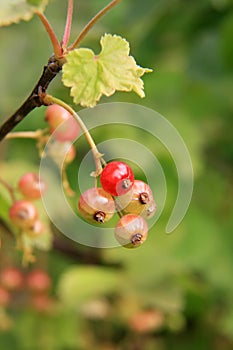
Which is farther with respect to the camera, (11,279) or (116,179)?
(11,279)

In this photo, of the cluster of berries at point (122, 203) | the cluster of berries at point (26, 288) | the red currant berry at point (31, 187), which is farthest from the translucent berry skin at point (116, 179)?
the cluster of berries at point (26, 288)

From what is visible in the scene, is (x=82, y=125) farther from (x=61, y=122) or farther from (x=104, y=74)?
(x=61, y=122)

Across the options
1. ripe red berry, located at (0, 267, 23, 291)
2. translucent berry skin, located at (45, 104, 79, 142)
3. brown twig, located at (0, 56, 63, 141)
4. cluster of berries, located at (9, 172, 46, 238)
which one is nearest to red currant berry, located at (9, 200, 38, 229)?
cluster of berries, located at (9, 172, 46, 238)

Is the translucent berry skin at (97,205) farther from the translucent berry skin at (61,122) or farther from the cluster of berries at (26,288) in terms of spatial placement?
the cluster of berries at (26,288)

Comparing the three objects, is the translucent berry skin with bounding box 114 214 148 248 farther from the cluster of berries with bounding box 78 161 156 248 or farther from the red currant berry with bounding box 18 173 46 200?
the red currant berry with bounding box 18 173 46 200

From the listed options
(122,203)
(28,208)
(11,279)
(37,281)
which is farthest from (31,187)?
(37,281)

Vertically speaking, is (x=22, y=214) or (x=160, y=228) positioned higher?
(x=160, y=228)
